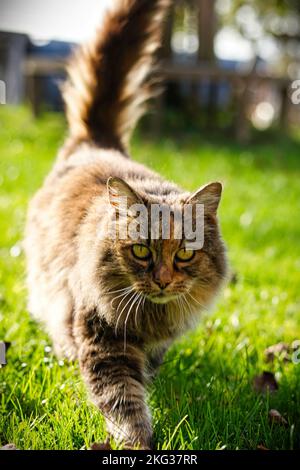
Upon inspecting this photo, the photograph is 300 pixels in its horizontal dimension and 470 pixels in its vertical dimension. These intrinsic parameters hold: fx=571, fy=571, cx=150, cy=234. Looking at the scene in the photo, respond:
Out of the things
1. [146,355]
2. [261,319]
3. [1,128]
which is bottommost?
[261,319]

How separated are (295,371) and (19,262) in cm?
196

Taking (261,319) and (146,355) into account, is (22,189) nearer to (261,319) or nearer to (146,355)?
(261,319)

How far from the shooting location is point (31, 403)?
2100mm

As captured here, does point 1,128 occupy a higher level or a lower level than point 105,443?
higher

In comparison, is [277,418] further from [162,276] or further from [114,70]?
[114,70]

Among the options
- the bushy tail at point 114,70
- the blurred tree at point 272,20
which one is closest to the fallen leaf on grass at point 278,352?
the bushy tail at point 114,70

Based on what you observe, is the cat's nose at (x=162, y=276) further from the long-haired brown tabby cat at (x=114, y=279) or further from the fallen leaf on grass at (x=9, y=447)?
the fallen leaf on grass at (x=9, y=447)

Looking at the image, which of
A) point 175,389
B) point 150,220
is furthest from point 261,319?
point 150,220

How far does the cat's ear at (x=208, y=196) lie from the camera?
2.05 meters

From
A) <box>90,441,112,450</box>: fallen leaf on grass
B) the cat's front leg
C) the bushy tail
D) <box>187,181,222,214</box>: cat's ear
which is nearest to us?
<box>90,441,112,450</box>: fallen leaf on grass

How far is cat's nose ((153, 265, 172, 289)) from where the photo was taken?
195cm

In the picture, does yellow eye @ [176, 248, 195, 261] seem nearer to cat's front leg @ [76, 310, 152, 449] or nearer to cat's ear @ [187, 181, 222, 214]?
cat's ear @ [187, 181, 222, 214]

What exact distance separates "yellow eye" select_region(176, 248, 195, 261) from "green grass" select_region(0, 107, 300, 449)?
21.4 inches

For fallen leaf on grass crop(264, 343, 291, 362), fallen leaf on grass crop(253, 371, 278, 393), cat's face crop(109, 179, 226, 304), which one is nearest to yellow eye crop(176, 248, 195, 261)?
cat's face crop(109, 179, 226, 304)
